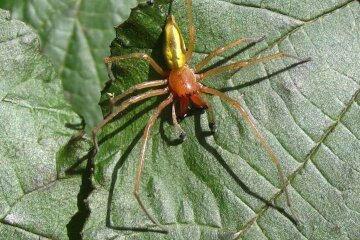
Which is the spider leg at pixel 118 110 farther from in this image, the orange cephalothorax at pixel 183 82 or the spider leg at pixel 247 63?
the spider leg at pixel 247 63

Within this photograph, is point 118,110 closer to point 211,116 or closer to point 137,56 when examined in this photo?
point 137,56

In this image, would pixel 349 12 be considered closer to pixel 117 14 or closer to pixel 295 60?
pixel 295 60

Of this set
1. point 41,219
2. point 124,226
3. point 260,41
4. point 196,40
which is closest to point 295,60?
point 260,41

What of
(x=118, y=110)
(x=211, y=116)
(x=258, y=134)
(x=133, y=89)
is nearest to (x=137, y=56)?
(x=133, y=89)

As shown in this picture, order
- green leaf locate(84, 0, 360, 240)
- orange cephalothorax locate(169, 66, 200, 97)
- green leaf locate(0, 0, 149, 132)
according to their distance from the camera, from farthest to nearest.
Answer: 1. green leaf locate(0, 0, 149, 132)
2. orange cephalothorax locate(169, 66, 200, 97)
3. green leaf locate(84, 0, 360, 240)

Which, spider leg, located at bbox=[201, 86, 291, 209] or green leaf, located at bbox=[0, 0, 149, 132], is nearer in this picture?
spider leg, located at bbox=[201, 86, 291, 209]

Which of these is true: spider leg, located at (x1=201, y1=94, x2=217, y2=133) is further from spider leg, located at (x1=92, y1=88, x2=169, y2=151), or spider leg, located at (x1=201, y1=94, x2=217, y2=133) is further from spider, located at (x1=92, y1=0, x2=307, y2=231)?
spider leg, located at (x1=92, y1=88, x2=169, y2=151)

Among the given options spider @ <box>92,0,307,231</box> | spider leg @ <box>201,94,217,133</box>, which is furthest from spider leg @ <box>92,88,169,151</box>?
spider leg @ <box>201,94,217,133</box>
